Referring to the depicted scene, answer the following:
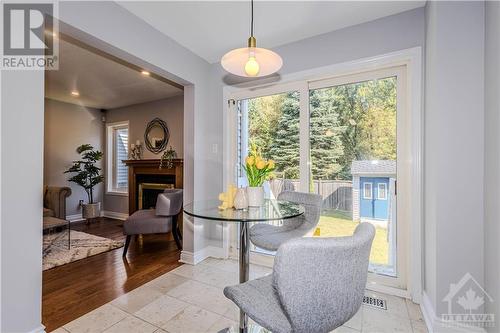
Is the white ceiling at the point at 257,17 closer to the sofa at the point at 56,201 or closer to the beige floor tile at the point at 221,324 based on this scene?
the beige floor tile at the point at 221,324

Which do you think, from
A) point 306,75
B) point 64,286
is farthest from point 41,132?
point 306,75

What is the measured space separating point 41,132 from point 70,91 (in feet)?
11.7

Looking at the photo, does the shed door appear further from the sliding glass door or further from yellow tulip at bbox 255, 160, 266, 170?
yellow tulip at bbox 255, 160, 266, 170

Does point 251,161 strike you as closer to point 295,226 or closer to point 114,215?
point 295,226

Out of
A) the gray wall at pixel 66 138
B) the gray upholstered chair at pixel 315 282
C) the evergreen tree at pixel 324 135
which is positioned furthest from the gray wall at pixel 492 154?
the gray wall at pixel 66 138

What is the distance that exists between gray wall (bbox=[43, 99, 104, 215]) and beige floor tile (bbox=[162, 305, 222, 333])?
4573 mm

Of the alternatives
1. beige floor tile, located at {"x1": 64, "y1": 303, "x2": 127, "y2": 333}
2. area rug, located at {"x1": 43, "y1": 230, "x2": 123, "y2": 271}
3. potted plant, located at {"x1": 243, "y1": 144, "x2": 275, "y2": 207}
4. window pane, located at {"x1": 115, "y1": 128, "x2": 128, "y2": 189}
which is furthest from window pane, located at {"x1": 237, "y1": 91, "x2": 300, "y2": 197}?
window pane, located at {"x1": 115, "y1": 128, "x2": 128, "y2": 189}

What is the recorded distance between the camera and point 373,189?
7.91 feet

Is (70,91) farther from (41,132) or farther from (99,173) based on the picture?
(41,132)

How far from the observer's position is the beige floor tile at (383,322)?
174 cm

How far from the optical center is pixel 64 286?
2.37m

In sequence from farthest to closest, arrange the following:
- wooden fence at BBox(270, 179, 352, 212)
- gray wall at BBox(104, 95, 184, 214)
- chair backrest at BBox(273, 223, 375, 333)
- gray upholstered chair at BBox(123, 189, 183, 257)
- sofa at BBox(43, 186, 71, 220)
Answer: gray wall at BBox(104, 95, 184, 214) → sofa at BBox(43, 186, 71, 220) → gray upholstered chair at BBox(123, 189, 183, 257) → wooden fence at BBox(270, 179, 352, 212) → chair backrest at BBox(273, 223, 375, 333)

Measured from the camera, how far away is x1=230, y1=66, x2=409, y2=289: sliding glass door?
228 centimetres

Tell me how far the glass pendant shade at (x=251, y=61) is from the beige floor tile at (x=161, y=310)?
1.93m
